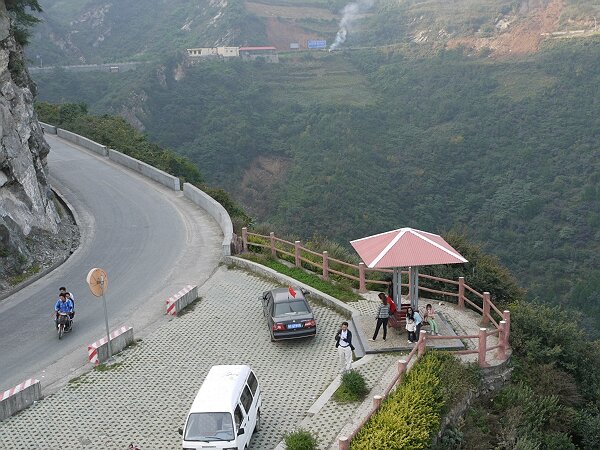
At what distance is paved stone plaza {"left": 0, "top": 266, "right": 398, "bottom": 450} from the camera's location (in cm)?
1217

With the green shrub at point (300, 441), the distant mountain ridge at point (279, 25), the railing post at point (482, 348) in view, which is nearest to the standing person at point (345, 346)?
the green shrub at point (300, 441)

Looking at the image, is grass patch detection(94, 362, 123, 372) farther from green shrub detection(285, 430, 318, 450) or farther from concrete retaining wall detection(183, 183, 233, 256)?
concrete retaining wall detection(183, 183, 233, 256)

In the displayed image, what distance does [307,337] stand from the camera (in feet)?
52.4

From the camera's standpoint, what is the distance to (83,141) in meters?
43.5

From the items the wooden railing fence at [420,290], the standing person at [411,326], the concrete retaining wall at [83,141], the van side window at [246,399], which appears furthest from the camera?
the concrete retaining wall at [83,141]

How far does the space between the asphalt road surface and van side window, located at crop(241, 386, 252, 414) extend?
4.98 m

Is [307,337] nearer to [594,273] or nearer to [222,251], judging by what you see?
[222,251]

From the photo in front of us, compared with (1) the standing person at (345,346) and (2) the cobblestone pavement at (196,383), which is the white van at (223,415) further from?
(1) the standing person at (345,346)

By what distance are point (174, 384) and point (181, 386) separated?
8.0 inches

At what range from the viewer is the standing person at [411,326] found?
572 inches

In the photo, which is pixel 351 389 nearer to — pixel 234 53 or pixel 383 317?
pixel 383 317

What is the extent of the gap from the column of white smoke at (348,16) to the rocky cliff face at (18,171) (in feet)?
356

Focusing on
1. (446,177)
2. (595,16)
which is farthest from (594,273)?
(595,16)

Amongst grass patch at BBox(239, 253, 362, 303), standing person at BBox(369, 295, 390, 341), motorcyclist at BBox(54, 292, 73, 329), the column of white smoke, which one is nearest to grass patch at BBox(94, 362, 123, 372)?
motorcyclist at BBox(54, 292, 73, 329)
